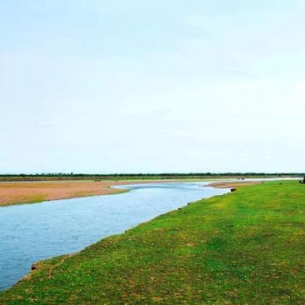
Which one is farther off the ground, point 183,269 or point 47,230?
point 183,269

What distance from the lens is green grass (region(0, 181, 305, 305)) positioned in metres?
16.1

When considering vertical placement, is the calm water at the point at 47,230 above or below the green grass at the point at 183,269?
below

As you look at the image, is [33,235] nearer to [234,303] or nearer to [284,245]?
[284,245]

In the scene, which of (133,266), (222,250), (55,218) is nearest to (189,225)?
(222,250)

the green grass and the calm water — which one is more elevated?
the green grass

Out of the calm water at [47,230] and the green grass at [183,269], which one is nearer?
the green grass at [183,269]

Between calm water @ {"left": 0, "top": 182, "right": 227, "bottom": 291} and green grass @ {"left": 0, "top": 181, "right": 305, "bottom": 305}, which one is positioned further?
calm water @ {"left": 0, "top": 182, "right": 227, "bottom": 291}

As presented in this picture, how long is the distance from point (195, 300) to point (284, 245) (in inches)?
412

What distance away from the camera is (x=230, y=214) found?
37.2 meters

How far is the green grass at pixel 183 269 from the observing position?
52.9 ft

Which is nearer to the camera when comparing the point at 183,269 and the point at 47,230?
the point at 183,269

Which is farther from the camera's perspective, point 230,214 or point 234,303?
point 230,214

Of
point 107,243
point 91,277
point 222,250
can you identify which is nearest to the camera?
point 91,277

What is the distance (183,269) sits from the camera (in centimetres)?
1962
